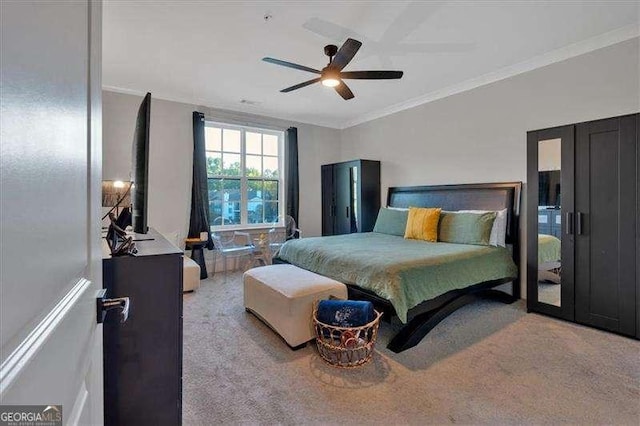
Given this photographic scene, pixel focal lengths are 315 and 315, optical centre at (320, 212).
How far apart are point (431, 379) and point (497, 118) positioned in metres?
3.30

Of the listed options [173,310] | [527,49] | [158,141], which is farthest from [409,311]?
[158,141]

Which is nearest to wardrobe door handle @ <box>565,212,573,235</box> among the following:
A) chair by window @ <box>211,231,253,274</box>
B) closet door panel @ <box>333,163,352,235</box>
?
closet door panel @ <box>333,163,352,235</box>

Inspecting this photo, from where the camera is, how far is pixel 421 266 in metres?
2.70

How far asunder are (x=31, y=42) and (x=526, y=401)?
2.56 meters

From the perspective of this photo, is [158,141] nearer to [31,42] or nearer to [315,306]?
[315,306]

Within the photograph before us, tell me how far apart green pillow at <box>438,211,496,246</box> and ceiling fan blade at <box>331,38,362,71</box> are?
2272 mm

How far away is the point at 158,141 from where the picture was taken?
4656 mm

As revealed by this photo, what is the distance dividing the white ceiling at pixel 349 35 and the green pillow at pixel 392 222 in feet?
5.82

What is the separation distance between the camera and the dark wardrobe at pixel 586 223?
8.88 ft

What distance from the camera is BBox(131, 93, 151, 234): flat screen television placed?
151 cm

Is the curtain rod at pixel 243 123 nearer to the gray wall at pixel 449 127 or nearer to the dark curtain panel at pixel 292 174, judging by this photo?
the gray wall at pixel 449 127

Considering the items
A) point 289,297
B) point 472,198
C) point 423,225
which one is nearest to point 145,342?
point 289,297

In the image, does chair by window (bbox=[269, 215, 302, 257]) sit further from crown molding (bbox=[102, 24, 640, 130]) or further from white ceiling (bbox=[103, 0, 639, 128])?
white ceiling (bbox=[103, 0, 639, 128])

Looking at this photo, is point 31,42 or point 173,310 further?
point 173,310
